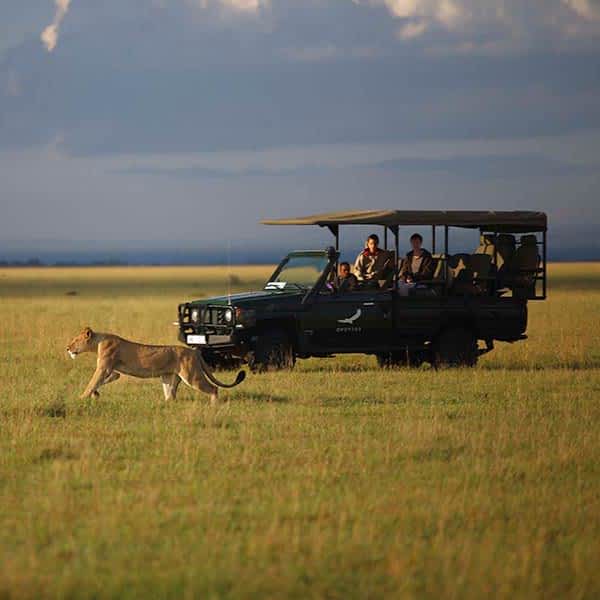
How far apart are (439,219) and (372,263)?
1086 millimetres

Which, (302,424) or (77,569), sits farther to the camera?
(302,424)

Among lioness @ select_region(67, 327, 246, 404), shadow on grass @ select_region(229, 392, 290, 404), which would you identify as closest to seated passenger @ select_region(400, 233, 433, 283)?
shadow on grass @ select_region(229, 392, 290, 404)

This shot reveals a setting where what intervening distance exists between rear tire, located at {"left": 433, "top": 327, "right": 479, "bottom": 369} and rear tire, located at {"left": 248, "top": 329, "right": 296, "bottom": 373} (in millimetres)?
2068

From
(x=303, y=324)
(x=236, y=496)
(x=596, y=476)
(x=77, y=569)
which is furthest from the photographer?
(x=303, y=324)

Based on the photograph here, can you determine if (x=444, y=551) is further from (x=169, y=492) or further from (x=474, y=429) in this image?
(x=474, y=429)

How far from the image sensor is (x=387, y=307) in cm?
1798

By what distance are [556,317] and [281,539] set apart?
89.1 feet

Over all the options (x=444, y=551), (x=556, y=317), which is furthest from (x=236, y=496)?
(x=556, y=317)

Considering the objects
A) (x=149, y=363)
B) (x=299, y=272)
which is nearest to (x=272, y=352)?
(x=299, y=272)

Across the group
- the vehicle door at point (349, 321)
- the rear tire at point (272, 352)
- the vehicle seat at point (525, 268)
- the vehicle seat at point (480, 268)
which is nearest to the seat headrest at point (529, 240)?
the vehicle seat at point (525, 268)

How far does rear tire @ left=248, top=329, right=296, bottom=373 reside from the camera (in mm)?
17516

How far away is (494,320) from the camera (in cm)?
1853

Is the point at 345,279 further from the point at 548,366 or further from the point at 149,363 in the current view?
the point at 149,363

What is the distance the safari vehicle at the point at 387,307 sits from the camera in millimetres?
17578
